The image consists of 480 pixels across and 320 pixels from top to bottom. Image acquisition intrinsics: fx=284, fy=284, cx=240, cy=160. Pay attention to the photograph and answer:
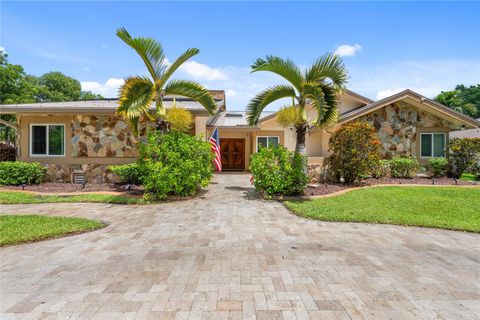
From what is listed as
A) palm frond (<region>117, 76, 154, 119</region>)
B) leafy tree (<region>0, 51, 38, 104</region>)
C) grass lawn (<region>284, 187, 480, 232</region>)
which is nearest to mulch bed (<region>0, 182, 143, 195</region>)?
palm frond (<region>117, 76, 154, 119</region>)

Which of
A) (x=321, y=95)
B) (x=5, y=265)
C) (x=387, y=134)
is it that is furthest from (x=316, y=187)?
(x=5, y=265)

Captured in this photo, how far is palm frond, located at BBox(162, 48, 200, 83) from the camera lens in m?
9.75

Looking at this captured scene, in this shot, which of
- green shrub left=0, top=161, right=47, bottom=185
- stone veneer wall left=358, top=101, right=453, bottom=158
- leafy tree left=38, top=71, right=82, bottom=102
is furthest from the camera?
leafy tree left=38, top=71, right=82, bottom=102

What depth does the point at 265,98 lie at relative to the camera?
34.6ft

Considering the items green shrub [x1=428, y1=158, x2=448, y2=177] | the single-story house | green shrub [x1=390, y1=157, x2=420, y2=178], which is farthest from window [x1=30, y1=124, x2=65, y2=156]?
green shrub [x1=428, y1=158, x2=448, y2=177]

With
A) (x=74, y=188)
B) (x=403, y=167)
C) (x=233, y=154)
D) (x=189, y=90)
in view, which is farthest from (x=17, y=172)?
(x=403, y=167)

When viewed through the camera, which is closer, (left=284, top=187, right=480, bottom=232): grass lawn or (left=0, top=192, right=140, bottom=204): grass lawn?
(left=284, top=187, right=480, bottom=232): grass lawn

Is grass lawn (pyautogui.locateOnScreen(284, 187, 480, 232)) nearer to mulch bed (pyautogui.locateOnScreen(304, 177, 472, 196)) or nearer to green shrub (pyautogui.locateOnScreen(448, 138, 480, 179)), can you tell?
mulch bed (pyautogui.locateOnScreen(304, 177, 472, 196))

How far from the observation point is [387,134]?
15016 mm

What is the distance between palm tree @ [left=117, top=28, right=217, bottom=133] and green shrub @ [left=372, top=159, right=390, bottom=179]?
8327mm

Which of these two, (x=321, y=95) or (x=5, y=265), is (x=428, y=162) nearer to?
(x=321, y=95)

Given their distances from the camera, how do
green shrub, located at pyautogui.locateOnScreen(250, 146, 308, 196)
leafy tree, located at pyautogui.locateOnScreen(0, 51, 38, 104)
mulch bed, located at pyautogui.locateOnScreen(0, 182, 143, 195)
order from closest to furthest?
green shrub, located at pyautogui.locateOnScreen(250, 146, 308, 196), mulch bed, located at pyautogui.locateOnScreen(0, 182, 143, 195), leafy tree, located at pyautogui.locateOnScreen(0, 51, 38, 104)

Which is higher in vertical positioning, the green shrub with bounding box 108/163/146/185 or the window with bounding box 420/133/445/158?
the window with bounding box 420/133/445/158

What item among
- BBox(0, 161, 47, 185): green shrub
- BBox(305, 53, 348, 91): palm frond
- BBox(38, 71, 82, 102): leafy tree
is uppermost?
BBox(38, 71, 82, 102): leafy tree
